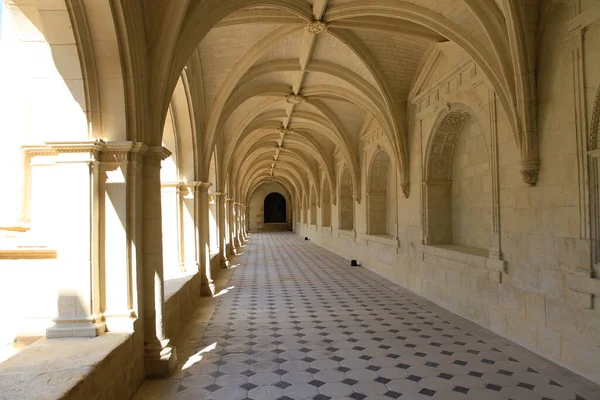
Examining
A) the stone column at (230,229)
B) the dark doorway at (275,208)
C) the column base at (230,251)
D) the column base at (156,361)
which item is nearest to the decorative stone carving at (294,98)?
the stone column at (230,229)

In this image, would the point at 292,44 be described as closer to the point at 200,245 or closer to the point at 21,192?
the point at 200,245

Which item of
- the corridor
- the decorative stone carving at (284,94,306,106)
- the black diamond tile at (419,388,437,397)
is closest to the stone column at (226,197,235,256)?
the decorative stone carving at (284,94,306,106)

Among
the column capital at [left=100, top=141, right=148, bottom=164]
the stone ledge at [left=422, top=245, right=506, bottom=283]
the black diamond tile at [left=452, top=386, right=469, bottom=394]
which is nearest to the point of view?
the column capital at [left=100, top=141, right=148, bottom=164]

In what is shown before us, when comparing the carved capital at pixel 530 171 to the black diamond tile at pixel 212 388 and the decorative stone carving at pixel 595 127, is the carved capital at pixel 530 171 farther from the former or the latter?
the black diamond tile at pixel 212 388

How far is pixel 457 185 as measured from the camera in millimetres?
8969

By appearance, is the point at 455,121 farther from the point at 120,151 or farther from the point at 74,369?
the point at 74,369

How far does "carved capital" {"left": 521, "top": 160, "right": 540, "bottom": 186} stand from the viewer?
5578 mm

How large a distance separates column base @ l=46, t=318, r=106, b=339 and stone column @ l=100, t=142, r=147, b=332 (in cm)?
22

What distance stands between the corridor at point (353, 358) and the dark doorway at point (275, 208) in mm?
37714

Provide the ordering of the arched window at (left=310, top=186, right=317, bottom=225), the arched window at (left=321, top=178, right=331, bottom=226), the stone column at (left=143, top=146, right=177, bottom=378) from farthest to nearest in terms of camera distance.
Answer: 1. the arched window at (left=310, top=186, right=317, bottom=225)
2. the arched window at (left=321, top=178, right=331, bottom=226)
3. the stone column at (left=143, top=146, right=177, bottom=378)

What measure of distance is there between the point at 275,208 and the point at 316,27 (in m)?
39.4

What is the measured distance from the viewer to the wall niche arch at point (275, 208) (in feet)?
153

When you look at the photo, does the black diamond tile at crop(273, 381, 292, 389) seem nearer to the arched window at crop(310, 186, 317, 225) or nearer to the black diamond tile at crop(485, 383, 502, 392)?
the black diamond tile at crop(485, 383, 502, 392)

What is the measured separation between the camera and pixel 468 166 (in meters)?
8.47
